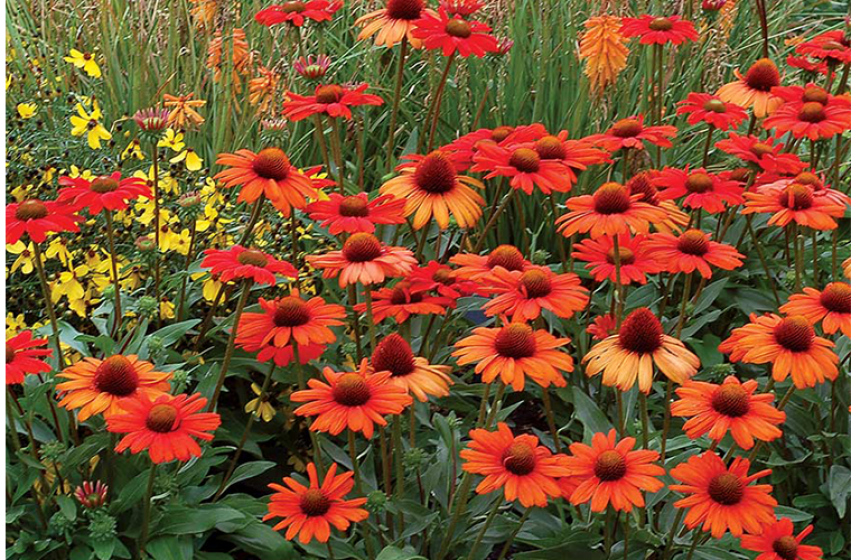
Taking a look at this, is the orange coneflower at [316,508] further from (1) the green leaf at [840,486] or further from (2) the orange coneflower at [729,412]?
(1) the green leaf at [840,486]

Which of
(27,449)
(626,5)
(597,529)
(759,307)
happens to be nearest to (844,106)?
(759,307)

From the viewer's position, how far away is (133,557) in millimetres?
1854

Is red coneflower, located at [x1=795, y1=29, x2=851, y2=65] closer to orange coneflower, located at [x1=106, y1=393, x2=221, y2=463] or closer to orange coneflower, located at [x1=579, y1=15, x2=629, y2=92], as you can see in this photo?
orange coneflower, located at [x1=579, y1=15, x2=629, y2=92]

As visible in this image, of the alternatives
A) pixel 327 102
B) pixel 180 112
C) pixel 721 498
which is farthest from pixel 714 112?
pixel 180 112

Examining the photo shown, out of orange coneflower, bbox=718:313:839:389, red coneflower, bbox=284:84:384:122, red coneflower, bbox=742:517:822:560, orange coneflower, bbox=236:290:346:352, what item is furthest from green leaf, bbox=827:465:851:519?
red coneflower, bbox=284:84:384:122

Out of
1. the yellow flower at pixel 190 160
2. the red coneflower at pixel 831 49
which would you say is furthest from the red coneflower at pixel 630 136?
the yellow flower at pixel 190 160

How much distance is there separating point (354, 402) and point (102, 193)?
710mm

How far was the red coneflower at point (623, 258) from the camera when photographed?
1950mm

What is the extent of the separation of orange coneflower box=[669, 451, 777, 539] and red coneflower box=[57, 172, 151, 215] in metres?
1.06

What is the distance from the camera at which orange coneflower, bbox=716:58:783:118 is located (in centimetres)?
243

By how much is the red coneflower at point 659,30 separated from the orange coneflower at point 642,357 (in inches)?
44.1

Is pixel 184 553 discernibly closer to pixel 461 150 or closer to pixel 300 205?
pixel 300 205

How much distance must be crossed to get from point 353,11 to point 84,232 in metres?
1.87

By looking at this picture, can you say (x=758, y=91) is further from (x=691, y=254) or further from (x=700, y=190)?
(x=691, y=254)
